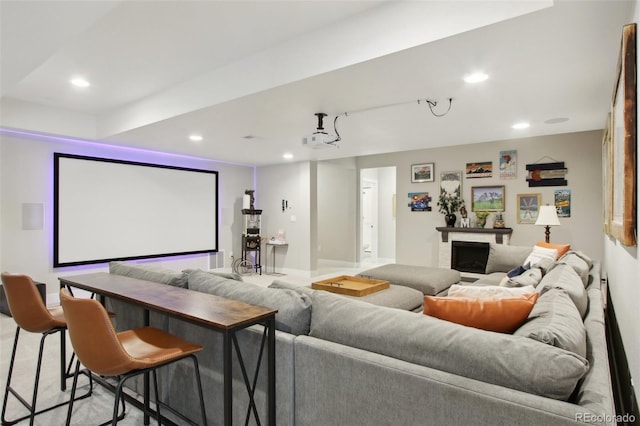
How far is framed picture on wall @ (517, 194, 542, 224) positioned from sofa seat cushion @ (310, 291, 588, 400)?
5539 millimetres

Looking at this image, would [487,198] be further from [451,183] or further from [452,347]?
[452,347]

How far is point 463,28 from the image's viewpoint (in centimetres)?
212

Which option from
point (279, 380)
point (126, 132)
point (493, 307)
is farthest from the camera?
point (126, 132)

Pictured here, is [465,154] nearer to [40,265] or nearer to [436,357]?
[436,357]

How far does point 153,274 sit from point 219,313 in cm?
119

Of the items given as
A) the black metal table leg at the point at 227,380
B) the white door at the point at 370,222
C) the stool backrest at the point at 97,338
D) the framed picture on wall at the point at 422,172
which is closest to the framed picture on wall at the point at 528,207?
the framed picture on wall at the point at 422,172

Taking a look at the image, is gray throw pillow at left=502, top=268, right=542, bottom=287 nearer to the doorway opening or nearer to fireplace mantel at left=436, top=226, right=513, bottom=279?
fireplace mantel at left=436, top=226, right=513, bottom=279

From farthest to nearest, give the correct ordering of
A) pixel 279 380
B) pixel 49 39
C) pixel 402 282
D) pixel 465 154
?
1. pixel 465 154
2. pixel 402 282
3. pixel 49 39
4. pixel 279 380

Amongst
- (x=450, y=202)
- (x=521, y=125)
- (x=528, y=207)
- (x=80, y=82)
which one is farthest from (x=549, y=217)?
(x=80, y=82)

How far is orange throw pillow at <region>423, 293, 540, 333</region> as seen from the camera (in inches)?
60.0

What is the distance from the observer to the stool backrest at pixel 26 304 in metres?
2.09

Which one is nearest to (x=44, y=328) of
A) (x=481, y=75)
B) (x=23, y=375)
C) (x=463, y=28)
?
(x=23, y=375)

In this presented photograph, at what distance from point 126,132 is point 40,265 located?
7.47 feet

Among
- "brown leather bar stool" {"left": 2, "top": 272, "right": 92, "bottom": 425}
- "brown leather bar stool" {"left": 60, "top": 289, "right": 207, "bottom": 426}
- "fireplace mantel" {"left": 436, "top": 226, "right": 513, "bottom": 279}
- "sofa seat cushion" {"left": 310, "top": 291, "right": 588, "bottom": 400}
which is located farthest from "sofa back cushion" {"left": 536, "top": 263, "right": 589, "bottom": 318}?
"fireplace mantel" {"left": 436, "top": 226, "right": 513, "bottom": 279}
